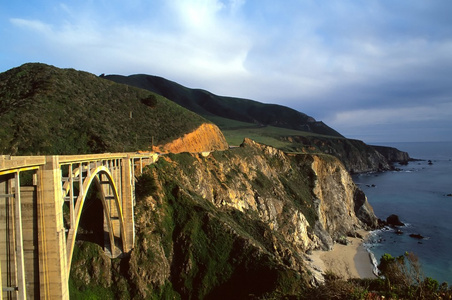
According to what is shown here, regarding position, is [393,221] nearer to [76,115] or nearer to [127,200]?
[127,200]

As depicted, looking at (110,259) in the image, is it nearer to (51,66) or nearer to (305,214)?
(305,214)

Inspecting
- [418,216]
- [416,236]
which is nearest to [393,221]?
[418,216]

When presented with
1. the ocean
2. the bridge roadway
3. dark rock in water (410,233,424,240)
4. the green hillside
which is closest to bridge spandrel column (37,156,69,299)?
the bridge roadway

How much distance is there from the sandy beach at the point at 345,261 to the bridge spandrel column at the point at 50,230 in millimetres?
35800

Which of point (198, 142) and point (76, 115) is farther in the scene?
point (198, 142)

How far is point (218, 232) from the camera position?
109 ft

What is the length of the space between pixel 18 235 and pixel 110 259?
19.6 m

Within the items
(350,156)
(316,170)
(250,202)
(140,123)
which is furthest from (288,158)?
(350,156)

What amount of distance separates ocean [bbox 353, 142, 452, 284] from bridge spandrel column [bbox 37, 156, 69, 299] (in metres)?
48.6

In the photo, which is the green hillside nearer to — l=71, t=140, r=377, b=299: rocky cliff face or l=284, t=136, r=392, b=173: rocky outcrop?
l=71, t=140, r=377, b=299: rocky cliff face

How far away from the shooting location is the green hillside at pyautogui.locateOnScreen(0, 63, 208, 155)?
36816 mm

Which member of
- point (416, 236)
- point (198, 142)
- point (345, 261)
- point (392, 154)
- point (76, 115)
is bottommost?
point (345, 261)

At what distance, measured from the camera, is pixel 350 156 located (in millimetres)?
153250

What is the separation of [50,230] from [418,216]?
81.8m
